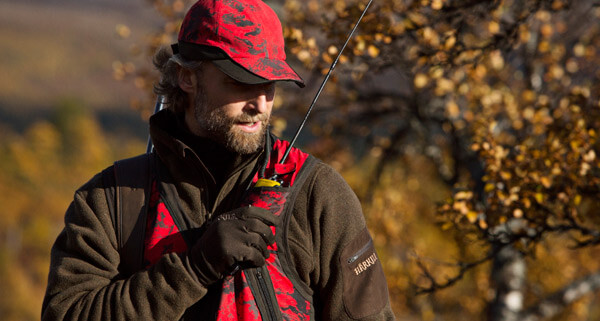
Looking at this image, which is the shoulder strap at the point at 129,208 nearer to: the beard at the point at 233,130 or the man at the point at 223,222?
the man at the point at 223,222

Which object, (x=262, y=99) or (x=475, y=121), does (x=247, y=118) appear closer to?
(x=262, y=99)

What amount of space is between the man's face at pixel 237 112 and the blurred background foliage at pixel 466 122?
2.49 meters

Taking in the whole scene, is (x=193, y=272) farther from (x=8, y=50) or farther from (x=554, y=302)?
(x=8, y=50)

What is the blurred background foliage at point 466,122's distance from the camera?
502cm

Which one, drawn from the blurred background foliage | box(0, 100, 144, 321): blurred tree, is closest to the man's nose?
the blurred background foliage

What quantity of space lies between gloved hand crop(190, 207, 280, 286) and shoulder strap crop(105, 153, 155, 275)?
0.79 ft

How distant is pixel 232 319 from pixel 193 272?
0.66ft

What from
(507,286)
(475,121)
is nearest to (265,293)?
(475,121)

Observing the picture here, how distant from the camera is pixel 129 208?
256 cm

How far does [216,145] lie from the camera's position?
2.69 meters

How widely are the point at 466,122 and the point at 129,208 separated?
251 inches

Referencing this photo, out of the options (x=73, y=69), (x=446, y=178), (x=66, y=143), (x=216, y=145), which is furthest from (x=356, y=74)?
(x=73, y=69)

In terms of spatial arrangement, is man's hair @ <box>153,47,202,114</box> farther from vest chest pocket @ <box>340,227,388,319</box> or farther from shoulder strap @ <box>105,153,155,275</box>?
vest chest pocket @ <box>340,227,388,319</box>

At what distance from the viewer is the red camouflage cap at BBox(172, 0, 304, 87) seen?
8.40 feet
